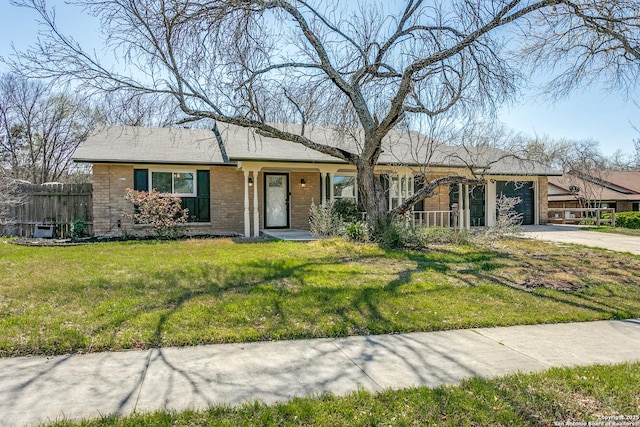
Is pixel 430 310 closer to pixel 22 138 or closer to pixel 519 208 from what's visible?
pixel 519 208

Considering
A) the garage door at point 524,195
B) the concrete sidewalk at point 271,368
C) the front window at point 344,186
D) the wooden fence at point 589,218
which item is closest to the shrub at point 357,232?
the front window at point 344,186

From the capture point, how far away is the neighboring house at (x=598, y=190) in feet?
90.3

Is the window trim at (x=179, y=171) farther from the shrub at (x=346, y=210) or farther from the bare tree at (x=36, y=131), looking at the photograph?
the bare tree at (x=36, y=131)

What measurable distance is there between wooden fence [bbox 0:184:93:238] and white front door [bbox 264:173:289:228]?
6.00 metres

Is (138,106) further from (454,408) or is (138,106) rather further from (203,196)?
(454,408)

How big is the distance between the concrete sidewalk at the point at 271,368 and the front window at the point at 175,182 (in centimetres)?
1105

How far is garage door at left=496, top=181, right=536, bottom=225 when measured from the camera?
1935 cm

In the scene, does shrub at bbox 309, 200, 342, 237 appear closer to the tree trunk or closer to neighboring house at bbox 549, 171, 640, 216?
the tree trunk

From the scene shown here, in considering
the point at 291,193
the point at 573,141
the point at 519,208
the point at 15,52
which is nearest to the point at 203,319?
the point at 15,52

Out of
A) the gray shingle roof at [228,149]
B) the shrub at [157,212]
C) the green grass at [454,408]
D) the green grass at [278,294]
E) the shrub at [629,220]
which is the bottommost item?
the green grass at [454,408]

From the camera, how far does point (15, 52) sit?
8625 mm

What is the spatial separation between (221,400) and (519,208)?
63.4 ft

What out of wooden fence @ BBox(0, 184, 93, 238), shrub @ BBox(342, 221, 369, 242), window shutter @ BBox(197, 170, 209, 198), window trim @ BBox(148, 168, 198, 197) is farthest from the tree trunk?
wooden fence @ BBox(0, 184, 93, 238)

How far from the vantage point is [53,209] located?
45.4 ft
